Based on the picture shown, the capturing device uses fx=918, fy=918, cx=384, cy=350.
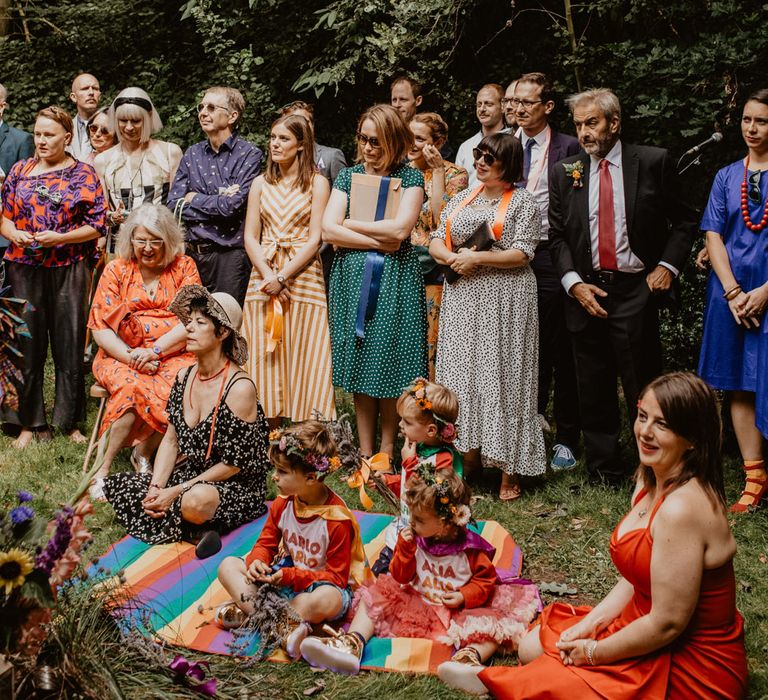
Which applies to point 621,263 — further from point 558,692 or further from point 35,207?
point 35,207

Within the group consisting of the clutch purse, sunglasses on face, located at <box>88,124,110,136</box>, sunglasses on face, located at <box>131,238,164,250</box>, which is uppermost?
sunglasses on face, located at <box>88,124,110,136</box>

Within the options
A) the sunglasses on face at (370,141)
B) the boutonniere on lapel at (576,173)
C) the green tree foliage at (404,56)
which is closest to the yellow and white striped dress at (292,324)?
the sunglasses on face at (370,141)

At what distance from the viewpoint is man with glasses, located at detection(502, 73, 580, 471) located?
224 inches

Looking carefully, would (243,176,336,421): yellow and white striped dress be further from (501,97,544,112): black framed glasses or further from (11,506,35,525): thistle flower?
(11,506,35,525): thistle flower

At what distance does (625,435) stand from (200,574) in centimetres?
321

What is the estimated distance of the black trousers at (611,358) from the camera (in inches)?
200

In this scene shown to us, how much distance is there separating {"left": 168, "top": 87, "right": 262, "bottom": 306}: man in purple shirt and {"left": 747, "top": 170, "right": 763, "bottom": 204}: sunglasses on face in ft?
10.1

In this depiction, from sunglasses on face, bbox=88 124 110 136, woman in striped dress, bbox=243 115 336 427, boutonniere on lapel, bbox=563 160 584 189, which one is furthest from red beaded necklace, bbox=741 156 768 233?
sunglasses on face, bbox=88 124 110 136

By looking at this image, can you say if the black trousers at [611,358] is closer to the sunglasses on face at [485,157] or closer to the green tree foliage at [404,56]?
the sunglasses on face at [485,157]

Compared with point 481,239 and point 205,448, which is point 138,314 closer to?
point 205,448

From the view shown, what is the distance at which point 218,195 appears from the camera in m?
6.00

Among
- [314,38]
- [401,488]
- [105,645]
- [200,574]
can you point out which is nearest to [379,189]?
[401,488]

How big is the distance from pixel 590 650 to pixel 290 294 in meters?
3.34

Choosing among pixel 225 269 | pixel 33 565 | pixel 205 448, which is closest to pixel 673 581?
pixel 33 565
